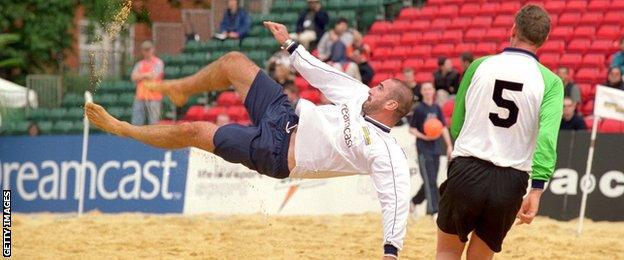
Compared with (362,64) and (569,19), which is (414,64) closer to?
(362,64)

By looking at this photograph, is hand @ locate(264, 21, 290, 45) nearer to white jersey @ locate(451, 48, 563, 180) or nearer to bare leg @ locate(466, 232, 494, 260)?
white jersey @ locate(451, 48, 563, 180)

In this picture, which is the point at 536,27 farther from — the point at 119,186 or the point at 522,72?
the point at 119,186

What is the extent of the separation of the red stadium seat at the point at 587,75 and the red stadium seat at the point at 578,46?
0.58 meters

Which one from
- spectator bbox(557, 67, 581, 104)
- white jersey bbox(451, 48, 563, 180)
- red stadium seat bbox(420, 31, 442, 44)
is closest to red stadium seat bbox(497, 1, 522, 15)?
red stadium seat bbox(420, 31, 442, 44)

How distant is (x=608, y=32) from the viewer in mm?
20766

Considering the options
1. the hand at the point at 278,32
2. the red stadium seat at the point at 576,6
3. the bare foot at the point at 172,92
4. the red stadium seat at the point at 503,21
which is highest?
the hand at the point at 278,32

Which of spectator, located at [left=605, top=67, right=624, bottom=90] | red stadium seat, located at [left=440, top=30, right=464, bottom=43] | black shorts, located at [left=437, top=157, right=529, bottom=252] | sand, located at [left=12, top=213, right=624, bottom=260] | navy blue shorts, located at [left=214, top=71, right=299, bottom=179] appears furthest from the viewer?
red stadium seat, located at [left=440, top=30, right=464, bottom=43]

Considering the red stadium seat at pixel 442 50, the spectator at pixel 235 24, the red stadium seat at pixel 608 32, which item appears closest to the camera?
the red stadium seat at pixel 608 32

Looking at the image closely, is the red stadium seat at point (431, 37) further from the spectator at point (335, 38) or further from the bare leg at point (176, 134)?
the bare leg at point (176, 134)

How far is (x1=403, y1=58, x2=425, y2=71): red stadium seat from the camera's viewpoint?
22547mm

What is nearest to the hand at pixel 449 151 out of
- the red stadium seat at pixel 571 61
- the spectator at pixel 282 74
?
the spectator at pixel 282 74

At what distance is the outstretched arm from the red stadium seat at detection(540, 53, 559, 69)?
1163cm

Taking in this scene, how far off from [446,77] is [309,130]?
422 inches

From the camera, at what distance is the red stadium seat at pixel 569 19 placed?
21281 millimetres
